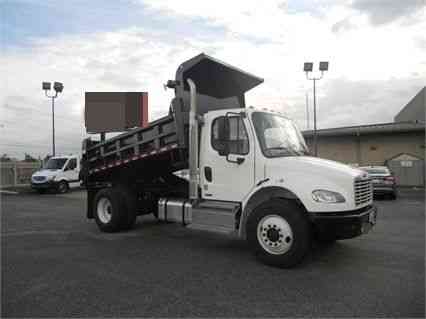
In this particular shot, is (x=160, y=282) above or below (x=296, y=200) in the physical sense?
below

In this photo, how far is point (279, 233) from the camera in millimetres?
4977

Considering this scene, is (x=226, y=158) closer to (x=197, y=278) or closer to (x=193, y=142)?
(x=193, y=142)

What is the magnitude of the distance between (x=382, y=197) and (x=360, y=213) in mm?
11661

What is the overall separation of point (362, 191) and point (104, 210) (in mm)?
5756

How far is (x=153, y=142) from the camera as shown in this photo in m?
6.83

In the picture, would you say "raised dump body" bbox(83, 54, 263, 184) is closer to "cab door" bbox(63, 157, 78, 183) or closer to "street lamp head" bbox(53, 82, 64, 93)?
"cab door" bbox(63, 157, 78, 183)

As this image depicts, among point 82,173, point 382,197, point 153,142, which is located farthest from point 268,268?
point 382,197

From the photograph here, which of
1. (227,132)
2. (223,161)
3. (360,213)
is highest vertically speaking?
(227,132)

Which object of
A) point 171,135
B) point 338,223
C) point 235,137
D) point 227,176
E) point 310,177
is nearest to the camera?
point 338,223

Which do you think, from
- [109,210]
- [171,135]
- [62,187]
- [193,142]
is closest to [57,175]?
[62,187]

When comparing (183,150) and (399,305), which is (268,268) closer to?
(399,305)

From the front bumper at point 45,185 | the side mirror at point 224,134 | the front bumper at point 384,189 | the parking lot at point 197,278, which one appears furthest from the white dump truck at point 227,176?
the front bumper at point 45,185

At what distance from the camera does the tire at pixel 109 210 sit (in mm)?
7504

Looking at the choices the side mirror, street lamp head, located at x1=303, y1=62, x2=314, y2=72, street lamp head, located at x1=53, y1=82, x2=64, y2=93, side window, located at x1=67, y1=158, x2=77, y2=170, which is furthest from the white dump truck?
street lamp head, located at x1=53, y1=82, x2=64, y2=93
